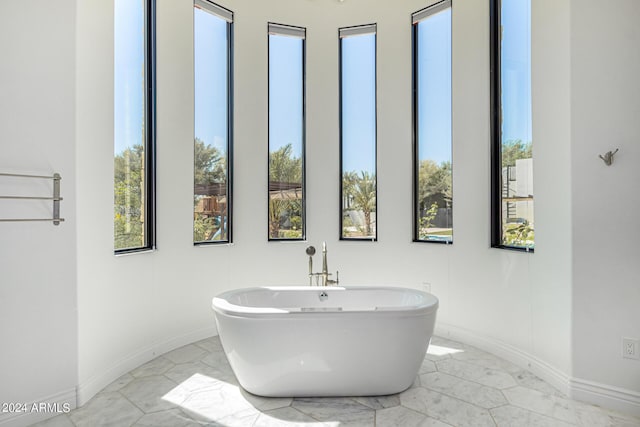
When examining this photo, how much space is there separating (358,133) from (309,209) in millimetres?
876

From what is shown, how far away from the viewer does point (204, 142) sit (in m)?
3.49

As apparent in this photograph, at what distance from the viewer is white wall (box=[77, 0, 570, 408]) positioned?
2426 millimetres

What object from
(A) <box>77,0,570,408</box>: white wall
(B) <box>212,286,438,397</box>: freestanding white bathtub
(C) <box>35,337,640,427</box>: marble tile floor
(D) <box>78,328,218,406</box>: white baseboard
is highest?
(A) <box>77,0,570,408</box>: white wall

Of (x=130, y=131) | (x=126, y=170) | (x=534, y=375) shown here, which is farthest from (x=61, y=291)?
(x=534, y=375)

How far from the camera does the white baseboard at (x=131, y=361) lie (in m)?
2.30

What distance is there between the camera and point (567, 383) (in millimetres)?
2355

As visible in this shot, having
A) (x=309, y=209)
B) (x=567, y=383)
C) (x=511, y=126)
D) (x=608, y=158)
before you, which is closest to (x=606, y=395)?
(x=567, y=383)

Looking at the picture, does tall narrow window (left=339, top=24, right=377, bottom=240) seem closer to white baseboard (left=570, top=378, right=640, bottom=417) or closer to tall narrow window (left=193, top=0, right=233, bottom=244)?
tall narrow window (left=193, top=0, right=233, bottom=244)

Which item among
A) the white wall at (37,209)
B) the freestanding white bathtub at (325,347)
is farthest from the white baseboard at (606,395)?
the white wall at (37,209)

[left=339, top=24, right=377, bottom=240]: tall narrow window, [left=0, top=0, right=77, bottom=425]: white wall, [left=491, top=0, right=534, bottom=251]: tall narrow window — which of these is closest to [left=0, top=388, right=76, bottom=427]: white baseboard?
[left=0, top=0, right=77, bottom=425]: white wall

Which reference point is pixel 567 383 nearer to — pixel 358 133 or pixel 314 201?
pixel 314 201

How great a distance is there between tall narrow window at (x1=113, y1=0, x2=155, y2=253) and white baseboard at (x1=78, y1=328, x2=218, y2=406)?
741 mm

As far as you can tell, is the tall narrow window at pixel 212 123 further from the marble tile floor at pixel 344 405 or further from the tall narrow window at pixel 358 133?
the marble tile floor at pixel 344 405

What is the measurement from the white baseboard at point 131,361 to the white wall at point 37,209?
0.11 m
